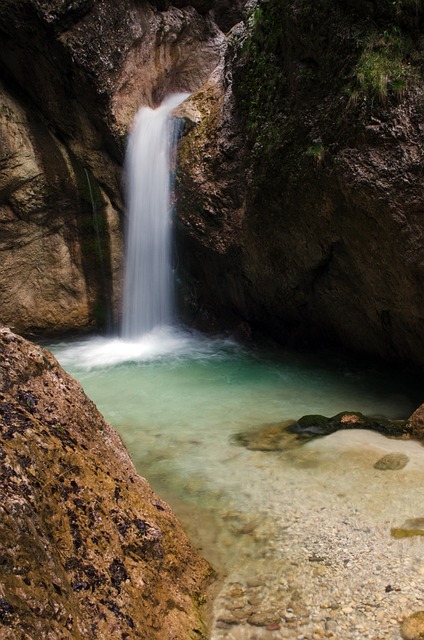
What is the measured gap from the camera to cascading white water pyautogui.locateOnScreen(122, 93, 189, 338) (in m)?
10.7

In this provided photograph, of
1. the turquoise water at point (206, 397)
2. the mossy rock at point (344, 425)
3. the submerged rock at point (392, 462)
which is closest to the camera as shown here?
the submerged rock at point (392, 462)

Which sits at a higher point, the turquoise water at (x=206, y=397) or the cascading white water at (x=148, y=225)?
the cascading white water at (x=148, y=225)

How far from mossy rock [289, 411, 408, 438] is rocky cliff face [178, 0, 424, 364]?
2.17 meters

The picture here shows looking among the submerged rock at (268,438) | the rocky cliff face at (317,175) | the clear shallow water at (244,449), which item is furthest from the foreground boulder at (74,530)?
the rocky cliff face at (317,175)

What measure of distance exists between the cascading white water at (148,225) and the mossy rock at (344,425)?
20.4ft

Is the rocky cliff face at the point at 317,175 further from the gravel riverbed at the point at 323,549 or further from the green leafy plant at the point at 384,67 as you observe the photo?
the gravel riverbed at the point at 323,549

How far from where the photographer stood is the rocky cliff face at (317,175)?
257 inches

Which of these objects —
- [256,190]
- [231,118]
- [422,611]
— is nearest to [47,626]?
[422,611]

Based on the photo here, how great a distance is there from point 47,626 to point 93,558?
61cm

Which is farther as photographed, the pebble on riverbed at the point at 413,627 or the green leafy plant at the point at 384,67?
the green leafy plant at the point at 384,67

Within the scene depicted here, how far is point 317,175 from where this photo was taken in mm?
7418

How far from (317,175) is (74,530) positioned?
620 cm

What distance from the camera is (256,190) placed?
8602mm

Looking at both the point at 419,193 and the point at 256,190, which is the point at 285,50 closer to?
the point at 256,190
